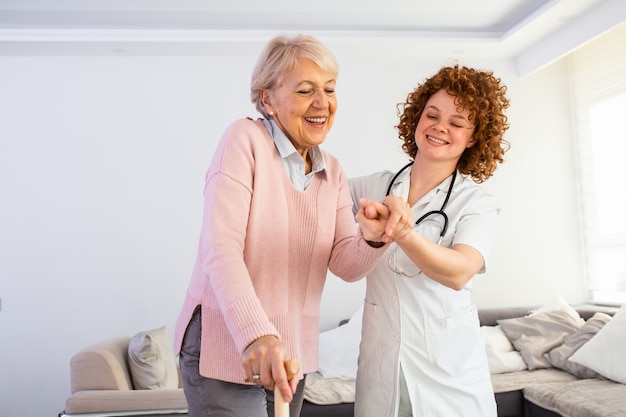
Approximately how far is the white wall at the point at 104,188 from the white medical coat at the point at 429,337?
345cm

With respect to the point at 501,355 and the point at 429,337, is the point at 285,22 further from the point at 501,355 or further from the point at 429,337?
the point at 429,337

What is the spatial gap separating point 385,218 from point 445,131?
0.68 metres

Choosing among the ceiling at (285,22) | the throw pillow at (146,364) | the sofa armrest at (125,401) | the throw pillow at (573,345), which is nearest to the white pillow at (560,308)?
the throw pillow at (573,345)

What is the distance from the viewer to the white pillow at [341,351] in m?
4.30

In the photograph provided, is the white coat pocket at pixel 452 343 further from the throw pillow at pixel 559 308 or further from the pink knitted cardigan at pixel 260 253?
the throw pillow at pixel 559 308

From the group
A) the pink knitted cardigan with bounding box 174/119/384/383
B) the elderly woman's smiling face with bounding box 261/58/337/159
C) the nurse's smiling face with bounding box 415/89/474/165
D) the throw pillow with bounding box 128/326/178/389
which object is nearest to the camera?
the pink knitted cardigan with bounding box 174/119/384/383

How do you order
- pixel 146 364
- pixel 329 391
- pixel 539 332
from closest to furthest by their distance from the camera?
pixel 146 364, pixel 329 391, pixel 539 332

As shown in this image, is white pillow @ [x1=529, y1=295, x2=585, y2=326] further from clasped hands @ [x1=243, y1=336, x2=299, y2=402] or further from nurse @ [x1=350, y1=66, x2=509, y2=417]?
clasped hands @ [x1=243, y1=336, x2=299, y2=402]

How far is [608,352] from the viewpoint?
4.07 meters

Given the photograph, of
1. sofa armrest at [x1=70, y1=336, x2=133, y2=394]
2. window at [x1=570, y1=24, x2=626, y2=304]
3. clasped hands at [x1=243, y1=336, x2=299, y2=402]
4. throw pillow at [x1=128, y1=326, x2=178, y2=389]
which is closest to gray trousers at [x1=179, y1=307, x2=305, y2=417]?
clasped hands at [x1=243, y1=336, x2=299, y2=402]

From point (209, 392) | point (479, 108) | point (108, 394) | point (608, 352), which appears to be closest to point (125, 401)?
point (108, 394)

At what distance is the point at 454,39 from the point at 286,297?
4.12 m

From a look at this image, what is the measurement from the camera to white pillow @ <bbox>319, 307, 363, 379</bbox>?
169 inches

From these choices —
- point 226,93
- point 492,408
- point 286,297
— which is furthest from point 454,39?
point 286,297
